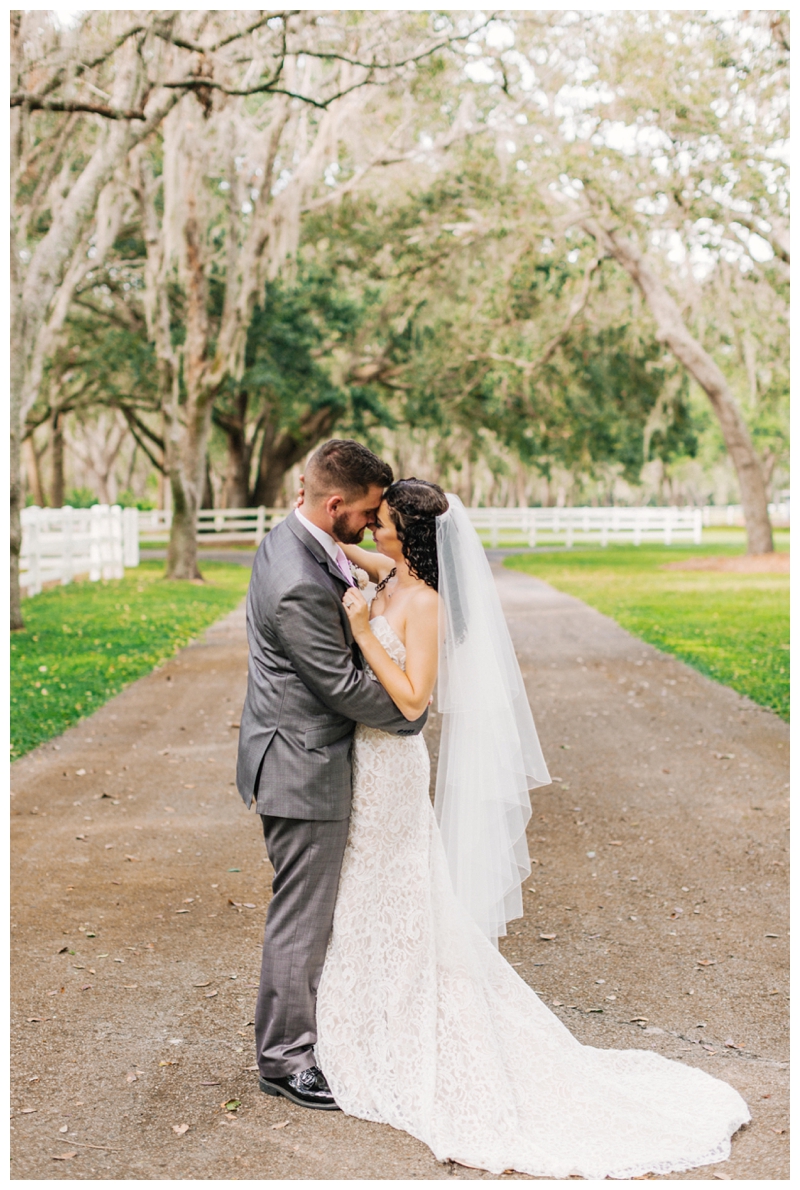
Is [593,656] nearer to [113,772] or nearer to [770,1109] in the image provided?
[113,772]

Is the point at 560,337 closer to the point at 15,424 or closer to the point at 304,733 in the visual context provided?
the point at 15,424

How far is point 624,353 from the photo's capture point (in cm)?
3055

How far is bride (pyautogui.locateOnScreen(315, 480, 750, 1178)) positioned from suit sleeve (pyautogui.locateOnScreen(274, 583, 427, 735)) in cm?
8

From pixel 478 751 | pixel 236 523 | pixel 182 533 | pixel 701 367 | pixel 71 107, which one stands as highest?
pixel 71 107

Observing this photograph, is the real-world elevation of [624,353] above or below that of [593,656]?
above

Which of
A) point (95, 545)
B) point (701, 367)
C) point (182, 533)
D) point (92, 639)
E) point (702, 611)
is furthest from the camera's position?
point (701, 367)

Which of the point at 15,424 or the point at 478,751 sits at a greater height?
the point at 15,424

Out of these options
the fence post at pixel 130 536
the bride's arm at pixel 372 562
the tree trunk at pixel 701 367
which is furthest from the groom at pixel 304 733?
the fence post at pixel 130 536

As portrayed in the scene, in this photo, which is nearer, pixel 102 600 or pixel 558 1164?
pixel 558 1164

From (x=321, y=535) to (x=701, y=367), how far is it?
23.7 metres

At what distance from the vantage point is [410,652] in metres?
3.57

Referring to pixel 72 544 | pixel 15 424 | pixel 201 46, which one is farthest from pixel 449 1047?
pixel 72 544
